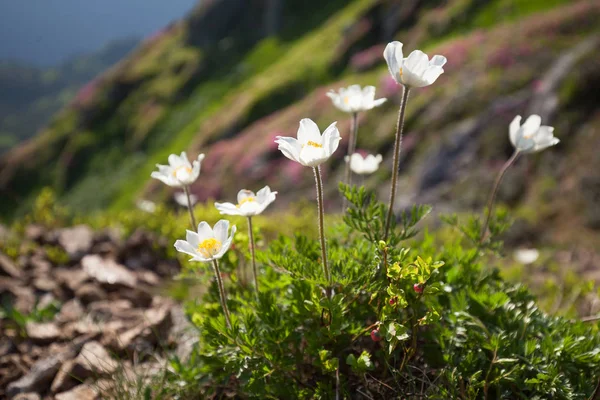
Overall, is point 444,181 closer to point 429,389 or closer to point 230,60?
point 429,389

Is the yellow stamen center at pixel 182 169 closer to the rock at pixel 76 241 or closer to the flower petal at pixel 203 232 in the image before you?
the flower petal at pixel 203 232

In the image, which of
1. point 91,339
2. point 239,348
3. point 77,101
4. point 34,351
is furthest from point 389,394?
point 77,101

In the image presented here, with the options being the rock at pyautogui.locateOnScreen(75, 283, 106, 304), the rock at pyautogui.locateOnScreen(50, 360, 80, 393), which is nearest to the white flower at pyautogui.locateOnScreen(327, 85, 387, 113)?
the rock at pyautogui.locateOnScreen(50, 360, 80, 393)

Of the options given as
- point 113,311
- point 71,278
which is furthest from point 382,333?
point 71,278

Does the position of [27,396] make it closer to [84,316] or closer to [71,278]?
[84,316]

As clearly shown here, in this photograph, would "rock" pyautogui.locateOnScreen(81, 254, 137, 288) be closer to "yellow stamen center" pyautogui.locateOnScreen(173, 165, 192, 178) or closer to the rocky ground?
the rocky ground

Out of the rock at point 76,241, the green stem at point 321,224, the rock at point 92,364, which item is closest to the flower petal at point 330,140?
the green stem at point 321,224
